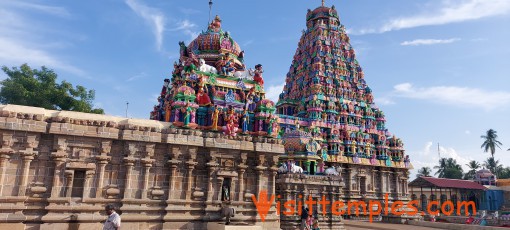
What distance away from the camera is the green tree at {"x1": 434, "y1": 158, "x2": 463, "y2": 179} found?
285 feet

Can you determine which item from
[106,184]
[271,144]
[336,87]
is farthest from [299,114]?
[106,184]

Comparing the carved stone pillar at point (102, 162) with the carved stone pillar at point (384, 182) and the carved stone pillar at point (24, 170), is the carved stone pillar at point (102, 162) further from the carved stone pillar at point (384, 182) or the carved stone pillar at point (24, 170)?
the carved stone pillar at point (384, 182)

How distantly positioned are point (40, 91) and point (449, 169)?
90.8 metres

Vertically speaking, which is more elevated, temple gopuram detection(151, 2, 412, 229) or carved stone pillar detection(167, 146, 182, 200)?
temple gopuram detection(151, 2, 412, 229)

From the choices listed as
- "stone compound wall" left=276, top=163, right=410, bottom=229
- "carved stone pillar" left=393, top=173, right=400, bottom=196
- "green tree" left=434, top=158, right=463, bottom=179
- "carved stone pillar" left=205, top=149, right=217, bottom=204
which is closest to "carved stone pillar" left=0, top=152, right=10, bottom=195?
"carved stone pillar" left=205, top=149, right=217, bottom=204

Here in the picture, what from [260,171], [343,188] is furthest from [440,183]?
[260,171]

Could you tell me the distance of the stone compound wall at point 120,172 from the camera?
13547 mm

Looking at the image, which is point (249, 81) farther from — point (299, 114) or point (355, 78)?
point (355, 78)

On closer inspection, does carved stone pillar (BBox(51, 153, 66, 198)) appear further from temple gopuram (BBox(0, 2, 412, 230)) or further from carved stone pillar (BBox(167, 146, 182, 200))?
carved stone pillar (BBox(167, 146, 182, 200))

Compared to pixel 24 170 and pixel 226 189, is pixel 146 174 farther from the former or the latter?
pixel 24 170

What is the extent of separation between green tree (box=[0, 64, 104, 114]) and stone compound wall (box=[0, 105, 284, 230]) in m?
27.1

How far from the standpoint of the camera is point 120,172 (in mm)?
15250

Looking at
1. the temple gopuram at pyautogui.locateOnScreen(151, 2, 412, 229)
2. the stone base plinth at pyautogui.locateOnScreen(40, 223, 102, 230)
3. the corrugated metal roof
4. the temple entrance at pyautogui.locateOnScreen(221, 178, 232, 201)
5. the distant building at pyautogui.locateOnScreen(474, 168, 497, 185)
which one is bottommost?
the stone base plinth at pyautogui.locateOnScreen(40, 223, 102, 230)

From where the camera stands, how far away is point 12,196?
13164 mm
